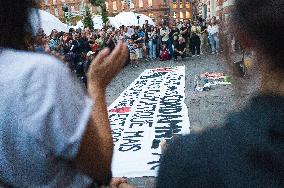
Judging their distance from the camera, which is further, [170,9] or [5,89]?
[170,9]

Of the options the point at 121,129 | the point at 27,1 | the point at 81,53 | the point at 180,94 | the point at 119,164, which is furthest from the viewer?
the point at 81,53

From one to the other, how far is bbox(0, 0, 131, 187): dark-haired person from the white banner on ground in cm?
149

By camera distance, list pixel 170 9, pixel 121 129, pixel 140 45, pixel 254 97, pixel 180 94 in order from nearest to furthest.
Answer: pixel 254 97 → pixel 121 129 → pixel 180 94 → pixel 140 45 → pixel 170 9

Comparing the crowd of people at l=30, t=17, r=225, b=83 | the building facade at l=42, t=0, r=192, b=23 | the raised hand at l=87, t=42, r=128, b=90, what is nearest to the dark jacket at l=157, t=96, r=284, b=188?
the raised hand at l=87, t=42, r=128, b=90

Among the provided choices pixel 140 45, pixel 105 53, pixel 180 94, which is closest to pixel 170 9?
pixel 140 45

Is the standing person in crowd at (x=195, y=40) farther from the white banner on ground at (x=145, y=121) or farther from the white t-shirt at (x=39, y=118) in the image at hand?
the white t-shirt at (x=39, y=118)

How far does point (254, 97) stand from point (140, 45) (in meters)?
15.9

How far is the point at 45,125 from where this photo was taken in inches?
34.1

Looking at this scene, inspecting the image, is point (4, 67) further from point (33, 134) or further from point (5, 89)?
point (33, 134)

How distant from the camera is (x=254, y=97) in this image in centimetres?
75

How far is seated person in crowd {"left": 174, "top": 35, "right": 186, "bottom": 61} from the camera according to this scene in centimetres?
1525

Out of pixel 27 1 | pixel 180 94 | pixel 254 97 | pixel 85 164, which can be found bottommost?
pixel 180 94

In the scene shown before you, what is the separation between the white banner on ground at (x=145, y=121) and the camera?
4.32m

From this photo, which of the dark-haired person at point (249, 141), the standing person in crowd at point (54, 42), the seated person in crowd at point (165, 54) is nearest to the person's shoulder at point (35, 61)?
the dark-haired person at point (249, 141)
